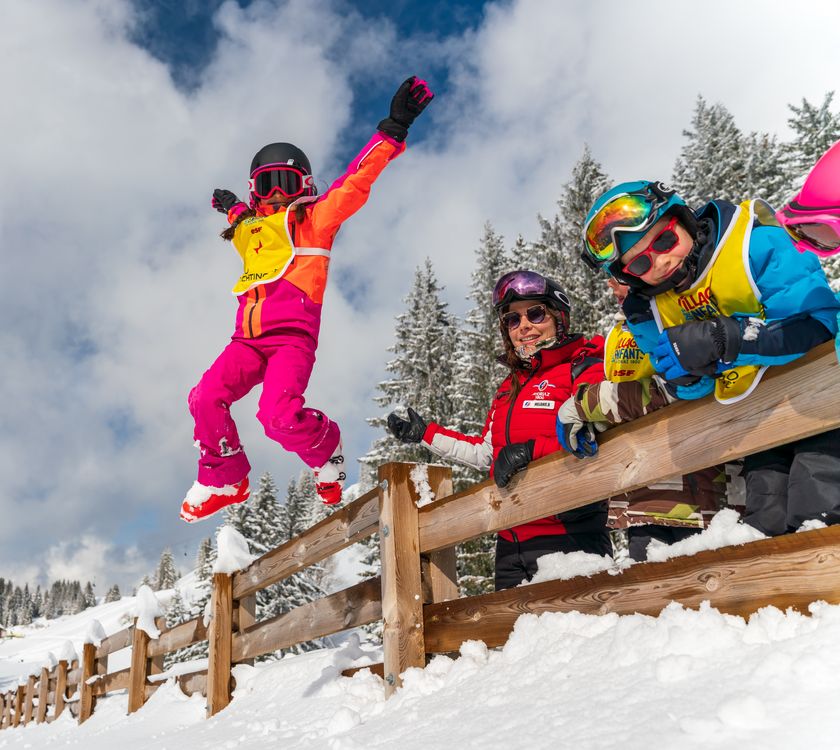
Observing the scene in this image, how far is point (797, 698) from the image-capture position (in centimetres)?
149

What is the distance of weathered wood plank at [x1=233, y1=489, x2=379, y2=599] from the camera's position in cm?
382

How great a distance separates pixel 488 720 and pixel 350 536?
1935 mm

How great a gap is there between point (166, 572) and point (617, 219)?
378 feet

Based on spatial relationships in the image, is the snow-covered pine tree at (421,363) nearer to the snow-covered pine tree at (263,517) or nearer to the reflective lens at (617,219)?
the snow-covered pine tree at (263,517)

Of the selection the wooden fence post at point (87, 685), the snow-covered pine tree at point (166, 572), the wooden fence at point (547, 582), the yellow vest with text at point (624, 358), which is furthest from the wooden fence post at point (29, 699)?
the snow-covered pine tree at point (166, 572)

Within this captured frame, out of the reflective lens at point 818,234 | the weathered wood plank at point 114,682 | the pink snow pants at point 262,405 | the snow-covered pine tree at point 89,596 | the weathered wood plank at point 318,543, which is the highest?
the snow-covered pine tree at point 89,596

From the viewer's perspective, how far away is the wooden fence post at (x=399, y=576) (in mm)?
3264

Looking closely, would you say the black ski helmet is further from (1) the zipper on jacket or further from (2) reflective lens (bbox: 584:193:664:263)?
(2) reflective lens (bbox: 584:193:664:263)

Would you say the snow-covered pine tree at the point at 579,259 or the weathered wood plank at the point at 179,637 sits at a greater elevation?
the snow-covered pine tree at the point at 579,259

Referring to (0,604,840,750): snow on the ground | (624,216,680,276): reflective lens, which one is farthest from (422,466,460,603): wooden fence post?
(624,216,680,276): reflective lens

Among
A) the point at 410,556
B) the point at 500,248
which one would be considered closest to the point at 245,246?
the point at 410,556

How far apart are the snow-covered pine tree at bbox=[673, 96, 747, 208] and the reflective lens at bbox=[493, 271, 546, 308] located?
1717 cm

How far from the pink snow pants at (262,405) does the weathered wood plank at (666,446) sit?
49.6 inches

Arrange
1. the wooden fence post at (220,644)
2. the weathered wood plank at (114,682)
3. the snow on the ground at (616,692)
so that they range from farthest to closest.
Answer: the weathered wood plank at (114,682)
the wooden fence post at (220,644)
the snow on the ground at (616,692)
